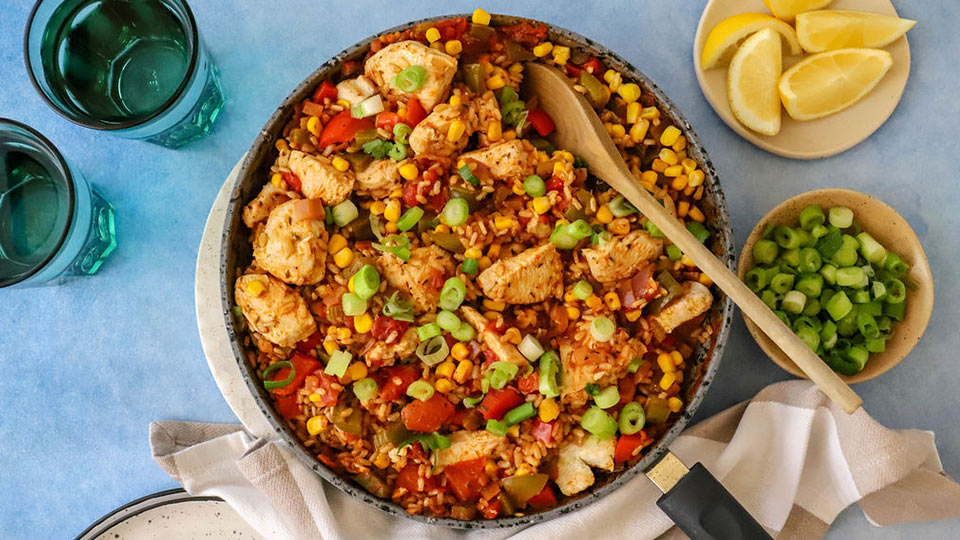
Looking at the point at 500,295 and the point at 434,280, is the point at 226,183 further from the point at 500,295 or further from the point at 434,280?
the point at 500,295

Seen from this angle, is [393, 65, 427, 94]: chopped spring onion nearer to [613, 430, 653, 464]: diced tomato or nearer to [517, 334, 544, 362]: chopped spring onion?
[517, 334, 544, 362]: chopped spring onion

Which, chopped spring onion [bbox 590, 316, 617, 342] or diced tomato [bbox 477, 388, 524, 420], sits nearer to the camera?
chopped spring onion [bbox 590, 316, 617, 342]

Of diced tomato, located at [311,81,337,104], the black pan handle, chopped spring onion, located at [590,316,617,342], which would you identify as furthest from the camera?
diced tomato, located at [311,81,337,104]

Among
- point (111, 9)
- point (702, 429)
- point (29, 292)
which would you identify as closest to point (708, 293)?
point (702, 429)

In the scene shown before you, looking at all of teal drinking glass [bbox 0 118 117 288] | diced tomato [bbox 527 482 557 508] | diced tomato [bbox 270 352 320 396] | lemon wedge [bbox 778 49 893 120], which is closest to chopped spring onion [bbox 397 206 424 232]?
diced tomato [bbox 270 352 320 396]

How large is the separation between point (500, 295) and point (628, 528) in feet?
3.87

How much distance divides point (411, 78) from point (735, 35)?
5.20ft

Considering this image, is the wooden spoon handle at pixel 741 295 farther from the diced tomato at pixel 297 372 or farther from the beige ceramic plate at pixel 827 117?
the diced tomato at pixel 297 372

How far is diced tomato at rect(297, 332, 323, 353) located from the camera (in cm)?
312

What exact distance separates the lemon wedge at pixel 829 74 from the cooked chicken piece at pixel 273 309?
2395 mm

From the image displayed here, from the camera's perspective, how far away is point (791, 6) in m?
3.57

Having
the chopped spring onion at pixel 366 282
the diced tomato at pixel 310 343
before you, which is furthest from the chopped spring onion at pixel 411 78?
the diced tomato at pixel 310 343

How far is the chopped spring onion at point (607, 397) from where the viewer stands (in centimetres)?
301

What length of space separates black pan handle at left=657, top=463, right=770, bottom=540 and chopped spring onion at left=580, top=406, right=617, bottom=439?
33cm
